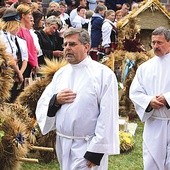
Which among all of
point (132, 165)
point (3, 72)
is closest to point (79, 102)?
point (3, 72)

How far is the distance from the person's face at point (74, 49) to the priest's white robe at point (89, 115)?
76mm

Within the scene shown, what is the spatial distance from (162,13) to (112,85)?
19.4 feet

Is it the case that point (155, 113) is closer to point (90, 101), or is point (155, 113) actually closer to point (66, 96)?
point (90, 101)

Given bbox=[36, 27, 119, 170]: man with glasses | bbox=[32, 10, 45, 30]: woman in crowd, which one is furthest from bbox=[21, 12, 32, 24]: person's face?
bbox=[36, 27, 119, 170]: man with glasses

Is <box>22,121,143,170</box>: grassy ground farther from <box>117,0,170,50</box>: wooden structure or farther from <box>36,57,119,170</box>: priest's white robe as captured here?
<box>117,0,170,50</box>: wooden structure

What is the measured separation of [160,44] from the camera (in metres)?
5.23

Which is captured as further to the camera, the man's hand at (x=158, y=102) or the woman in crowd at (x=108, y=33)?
the woman in crowd at (x=108, y=33)

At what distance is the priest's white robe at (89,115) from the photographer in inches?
173

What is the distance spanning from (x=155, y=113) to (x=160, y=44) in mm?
689

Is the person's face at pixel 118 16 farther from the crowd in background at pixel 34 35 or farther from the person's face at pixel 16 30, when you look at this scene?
the person's face at pixel 16 30

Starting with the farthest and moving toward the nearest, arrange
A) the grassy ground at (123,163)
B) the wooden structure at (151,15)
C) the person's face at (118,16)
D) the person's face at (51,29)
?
the person's face at (118,16), the wooden structure at (151,15), the person's face at (51,29), the grassy ground at (123,163)

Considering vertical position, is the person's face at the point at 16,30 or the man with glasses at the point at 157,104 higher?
the person's face at the point at 16,30

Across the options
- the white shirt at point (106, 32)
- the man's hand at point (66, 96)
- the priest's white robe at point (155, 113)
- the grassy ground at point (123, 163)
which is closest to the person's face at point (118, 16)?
the white shirt at point (106, 32)

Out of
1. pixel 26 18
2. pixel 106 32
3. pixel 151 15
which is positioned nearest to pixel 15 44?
pixel 26 18
